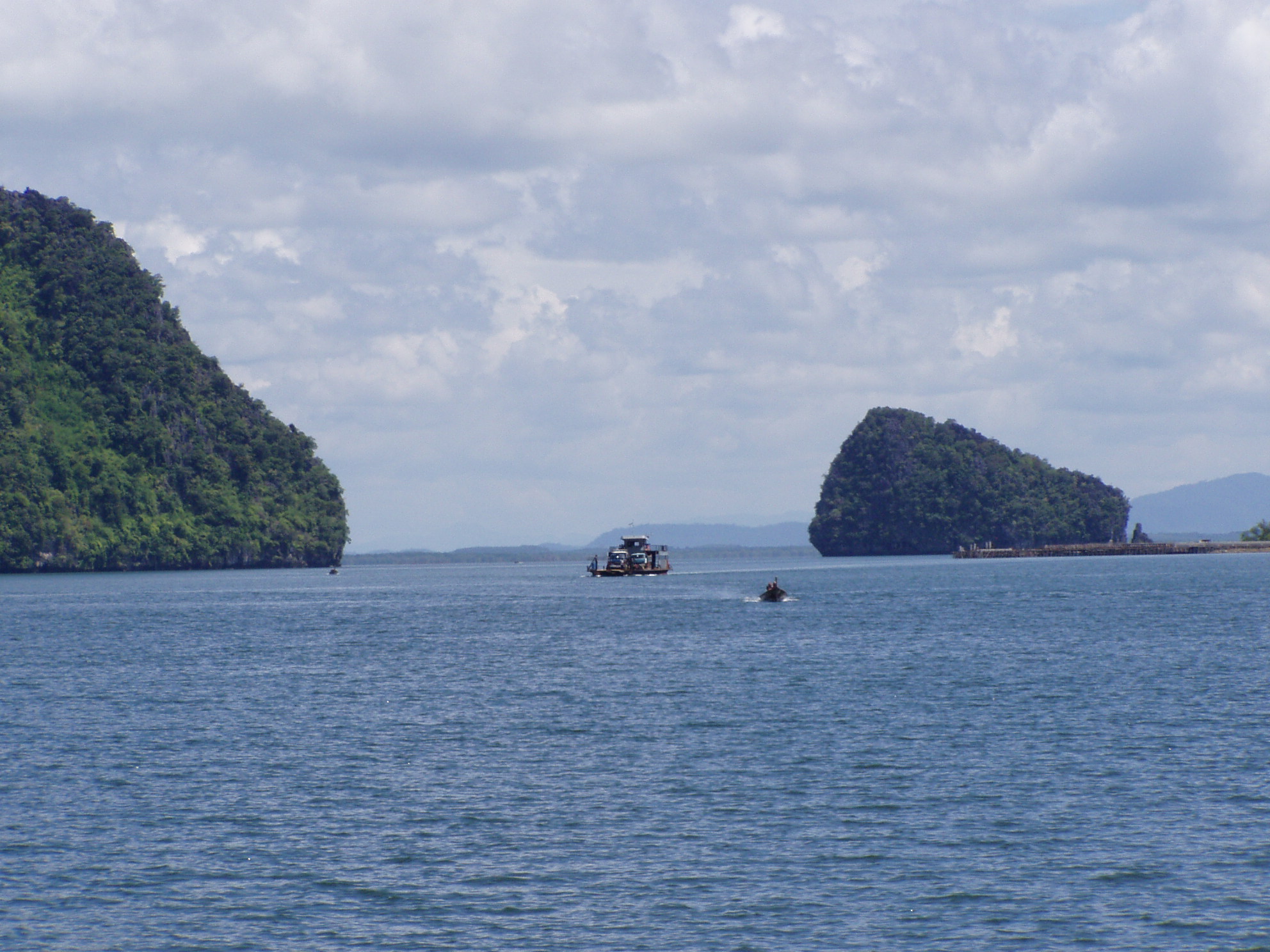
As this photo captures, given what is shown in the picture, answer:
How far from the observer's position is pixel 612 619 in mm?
125812

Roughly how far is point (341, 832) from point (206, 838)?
11.4 feet

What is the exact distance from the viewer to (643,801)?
41.3m

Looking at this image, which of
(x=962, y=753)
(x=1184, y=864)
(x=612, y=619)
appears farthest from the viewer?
(x=612, y=619)

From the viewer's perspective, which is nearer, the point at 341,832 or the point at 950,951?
the point at 950,951

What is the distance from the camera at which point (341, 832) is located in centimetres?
3762

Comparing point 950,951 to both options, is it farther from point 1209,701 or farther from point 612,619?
point 612,619

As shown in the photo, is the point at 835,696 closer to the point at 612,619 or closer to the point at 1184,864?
the point at 1184,864

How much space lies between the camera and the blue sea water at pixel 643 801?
2991cm

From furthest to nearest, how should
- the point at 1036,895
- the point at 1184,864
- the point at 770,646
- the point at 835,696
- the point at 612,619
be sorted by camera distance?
the point at 612,619 < the point at 770,646 < the point at 835,696 < the point at 1184,864 < the point at 1036,895

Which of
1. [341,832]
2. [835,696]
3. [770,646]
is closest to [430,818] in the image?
[341,832]

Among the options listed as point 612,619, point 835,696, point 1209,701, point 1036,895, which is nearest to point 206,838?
point 1036,895

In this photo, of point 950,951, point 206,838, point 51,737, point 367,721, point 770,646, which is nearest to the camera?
point 950,951

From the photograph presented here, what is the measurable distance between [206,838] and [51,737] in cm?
2071

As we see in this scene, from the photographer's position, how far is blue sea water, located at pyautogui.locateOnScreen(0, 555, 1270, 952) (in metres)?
29.9
